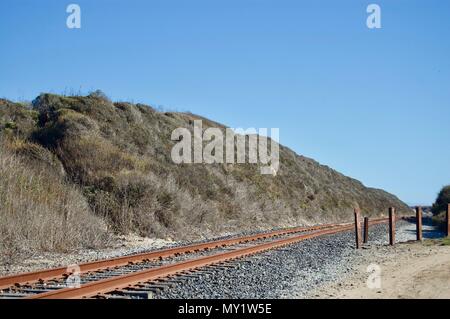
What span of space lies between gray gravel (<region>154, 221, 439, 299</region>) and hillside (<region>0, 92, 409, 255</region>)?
21.6 feet

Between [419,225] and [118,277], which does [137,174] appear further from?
[118,277]

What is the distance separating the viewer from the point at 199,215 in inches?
998

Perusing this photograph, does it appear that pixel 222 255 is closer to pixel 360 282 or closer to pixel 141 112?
pixel 360 282

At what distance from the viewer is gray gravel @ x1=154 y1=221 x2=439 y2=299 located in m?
9.63

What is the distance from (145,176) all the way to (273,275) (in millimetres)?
12280

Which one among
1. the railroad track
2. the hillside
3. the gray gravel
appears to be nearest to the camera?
the railroad track

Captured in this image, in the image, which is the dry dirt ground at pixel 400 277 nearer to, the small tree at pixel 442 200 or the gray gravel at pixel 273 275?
the gray gravel at pixel 273 275

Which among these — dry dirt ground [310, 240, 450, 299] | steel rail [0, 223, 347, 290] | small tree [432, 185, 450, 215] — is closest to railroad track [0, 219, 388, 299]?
steel rail [0, 223, 347, 290]

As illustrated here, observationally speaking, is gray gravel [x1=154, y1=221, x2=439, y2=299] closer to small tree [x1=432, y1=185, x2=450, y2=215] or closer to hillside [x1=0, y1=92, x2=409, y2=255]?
hillside [x1=0, y1=92, x2=409, y2=255]

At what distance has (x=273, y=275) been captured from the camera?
Result: 1202 centimetres

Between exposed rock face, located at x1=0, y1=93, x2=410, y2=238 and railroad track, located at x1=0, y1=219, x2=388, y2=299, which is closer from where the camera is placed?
railroad track, located at x1=0, y1=219, x2=388, y2=299

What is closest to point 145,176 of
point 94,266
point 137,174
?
point 137,174

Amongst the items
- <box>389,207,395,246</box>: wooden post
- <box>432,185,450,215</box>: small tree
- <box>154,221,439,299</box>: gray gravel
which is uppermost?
<box>432,185,450,215</box>: small tree
